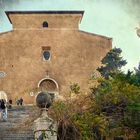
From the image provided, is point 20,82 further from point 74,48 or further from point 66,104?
point 66,104

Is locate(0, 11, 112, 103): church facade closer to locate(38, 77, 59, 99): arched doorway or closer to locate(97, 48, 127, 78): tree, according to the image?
locate(38, 77, 59, 99): arched doorway

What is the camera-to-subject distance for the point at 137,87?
707 inches

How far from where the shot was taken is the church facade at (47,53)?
3991 cm

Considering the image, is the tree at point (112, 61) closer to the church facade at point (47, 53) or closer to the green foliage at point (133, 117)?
the church facade at point (47, 53)

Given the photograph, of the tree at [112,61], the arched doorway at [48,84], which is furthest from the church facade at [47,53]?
the tree at [112,61]

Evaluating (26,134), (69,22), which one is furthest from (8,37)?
(26,134)

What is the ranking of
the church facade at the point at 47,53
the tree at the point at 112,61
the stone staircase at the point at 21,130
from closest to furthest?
1. the stone staircase at the point at 21,130
2. the tree at the point at 112,61
3. the church facade at the point at 47,53

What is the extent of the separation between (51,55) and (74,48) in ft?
5.12

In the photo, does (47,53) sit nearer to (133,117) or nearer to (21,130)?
(21,130)

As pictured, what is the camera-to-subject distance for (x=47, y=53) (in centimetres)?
4075

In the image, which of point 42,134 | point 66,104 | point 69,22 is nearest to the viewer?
point 42,134

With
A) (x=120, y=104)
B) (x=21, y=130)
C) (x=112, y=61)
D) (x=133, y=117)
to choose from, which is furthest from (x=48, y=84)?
(x=133, y=117)

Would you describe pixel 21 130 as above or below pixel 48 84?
below

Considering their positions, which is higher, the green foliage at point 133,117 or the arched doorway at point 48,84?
the arched doorway at point 48,84
